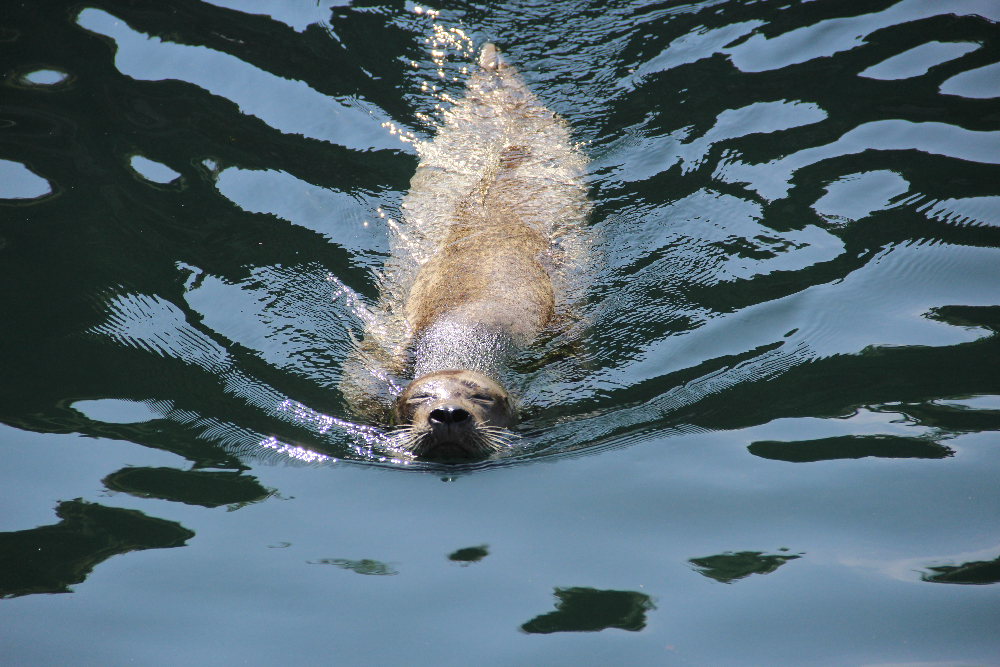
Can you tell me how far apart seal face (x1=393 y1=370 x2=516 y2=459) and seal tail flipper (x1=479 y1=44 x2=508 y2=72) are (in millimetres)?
5342

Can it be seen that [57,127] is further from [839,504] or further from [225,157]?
[839,504]

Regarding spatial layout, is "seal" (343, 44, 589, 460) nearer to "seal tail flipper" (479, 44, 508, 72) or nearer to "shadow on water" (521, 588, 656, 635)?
"seal tail flipper" (479, 44, 508, 72)

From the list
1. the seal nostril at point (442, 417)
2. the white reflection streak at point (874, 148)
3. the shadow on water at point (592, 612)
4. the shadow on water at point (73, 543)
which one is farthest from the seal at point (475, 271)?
the white reflection streak at point (874, 148)

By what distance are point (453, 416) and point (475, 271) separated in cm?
205

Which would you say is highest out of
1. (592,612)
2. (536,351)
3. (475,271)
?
(475,271)

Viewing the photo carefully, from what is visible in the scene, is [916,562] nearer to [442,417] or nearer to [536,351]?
[442,417]

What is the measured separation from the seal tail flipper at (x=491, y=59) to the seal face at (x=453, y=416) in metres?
5.34

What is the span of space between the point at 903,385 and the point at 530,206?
11.8ft

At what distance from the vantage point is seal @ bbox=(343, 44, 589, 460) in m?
5.04

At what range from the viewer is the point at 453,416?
4676 millimetres

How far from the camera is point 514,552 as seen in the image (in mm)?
3922

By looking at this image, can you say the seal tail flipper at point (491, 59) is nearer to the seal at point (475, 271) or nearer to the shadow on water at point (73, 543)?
the seal at point (475, 271)

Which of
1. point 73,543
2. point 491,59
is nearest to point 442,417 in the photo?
point 73,543

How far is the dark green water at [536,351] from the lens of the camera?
11.9 ft
